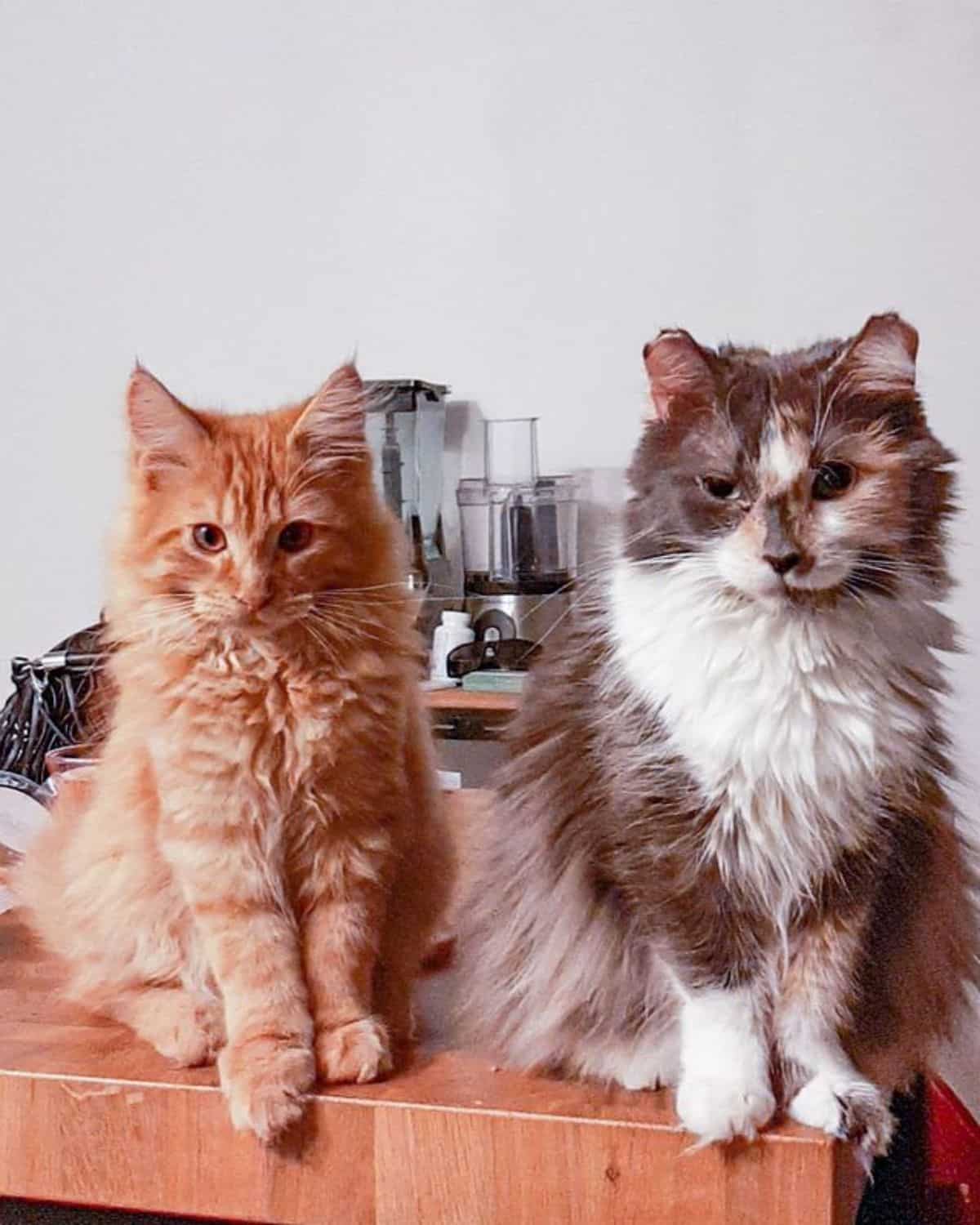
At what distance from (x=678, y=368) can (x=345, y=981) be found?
51cm

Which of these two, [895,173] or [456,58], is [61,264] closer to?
[456,58]

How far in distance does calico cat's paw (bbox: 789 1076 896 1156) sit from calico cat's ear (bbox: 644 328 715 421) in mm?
484

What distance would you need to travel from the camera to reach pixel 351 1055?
Answer: 99 centimetres

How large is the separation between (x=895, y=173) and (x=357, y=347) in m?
0.95

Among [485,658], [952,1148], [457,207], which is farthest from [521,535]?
[952,1148]

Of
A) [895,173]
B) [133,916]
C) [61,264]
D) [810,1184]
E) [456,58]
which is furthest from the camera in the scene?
[61,264]

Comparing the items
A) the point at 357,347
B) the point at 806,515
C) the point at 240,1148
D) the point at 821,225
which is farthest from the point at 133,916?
the point at 821,225

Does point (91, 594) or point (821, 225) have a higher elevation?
point (821, 225)

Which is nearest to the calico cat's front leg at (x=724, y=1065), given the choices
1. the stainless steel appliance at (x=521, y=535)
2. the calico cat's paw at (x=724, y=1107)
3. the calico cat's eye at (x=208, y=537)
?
the calico cat's paw at (x=724, y=1107)

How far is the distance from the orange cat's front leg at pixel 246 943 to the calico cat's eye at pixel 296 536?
0.68 ft

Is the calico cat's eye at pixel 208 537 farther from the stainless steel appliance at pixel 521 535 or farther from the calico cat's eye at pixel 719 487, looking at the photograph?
the stainless steel appliance at pixel 521 535

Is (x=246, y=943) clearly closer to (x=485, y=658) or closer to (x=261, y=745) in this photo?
(x=261, y=745)

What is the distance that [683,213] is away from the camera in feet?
7.54

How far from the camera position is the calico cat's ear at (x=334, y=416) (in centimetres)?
102
